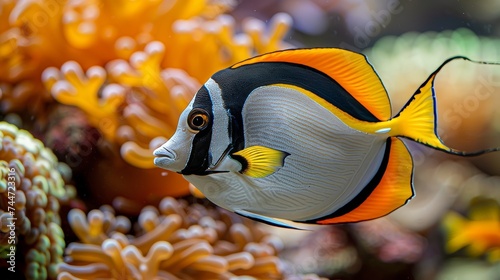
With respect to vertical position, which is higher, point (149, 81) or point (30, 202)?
point (149, 81)

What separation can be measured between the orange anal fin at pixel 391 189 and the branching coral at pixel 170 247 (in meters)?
0.53

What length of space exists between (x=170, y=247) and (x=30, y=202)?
0.32 meters

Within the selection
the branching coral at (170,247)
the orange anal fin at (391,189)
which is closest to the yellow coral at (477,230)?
the branching coral at (170,247)

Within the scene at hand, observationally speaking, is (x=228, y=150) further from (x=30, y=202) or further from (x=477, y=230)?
(x=477, y=230)

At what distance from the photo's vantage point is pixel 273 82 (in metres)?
0.68

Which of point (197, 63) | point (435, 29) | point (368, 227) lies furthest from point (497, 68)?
point (197, 63)

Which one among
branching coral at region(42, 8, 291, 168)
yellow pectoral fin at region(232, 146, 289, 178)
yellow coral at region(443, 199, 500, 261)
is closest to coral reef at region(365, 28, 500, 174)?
yellow coral at region(443, 199, 500, 261)

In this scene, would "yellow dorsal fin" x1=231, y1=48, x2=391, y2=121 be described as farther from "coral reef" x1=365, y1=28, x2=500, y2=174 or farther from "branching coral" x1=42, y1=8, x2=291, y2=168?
"coral reef" x1=365, y1=28, x2=500, y2=174

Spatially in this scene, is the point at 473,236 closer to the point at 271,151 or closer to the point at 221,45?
the point at 221,45

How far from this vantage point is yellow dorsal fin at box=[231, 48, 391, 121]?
2.25 ft

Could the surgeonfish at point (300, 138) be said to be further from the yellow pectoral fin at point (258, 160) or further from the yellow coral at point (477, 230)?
the yellow coral at point (477, 230)

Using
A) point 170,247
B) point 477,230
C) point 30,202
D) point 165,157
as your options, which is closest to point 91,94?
A: point 30,202

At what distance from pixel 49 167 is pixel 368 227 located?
929 millimetres

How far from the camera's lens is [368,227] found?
5.17 ft
